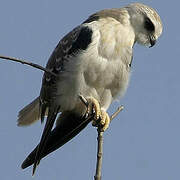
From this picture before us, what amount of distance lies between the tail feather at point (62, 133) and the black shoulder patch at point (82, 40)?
87cm

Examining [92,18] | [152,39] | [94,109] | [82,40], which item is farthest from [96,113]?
[152,39]

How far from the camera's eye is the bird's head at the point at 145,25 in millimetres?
6344

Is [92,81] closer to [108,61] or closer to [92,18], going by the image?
[108,61]

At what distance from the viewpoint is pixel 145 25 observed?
6.39 m

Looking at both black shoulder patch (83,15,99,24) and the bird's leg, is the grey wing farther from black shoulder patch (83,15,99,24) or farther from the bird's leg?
the bird's leg

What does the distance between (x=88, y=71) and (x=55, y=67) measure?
0.49 metres

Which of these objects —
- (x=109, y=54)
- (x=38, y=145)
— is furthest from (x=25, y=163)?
(x=109, y=54)

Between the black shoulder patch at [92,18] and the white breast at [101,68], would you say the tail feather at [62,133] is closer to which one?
the white breast at [101,68]

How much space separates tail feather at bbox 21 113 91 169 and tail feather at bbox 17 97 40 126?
1.34ft

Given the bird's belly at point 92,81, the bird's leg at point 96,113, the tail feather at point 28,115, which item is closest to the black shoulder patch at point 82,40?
the bird's belly at point 92,81

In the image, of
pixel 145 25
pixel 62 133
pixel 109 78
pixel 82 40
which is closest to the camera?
pixel 82 40

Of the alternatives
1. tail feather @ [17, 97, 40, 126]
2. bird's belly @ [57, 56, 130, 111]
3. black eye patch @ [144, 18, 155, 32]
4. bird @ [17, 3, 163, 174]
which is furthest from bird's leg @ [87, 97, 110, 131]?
black eye patch @ [144, 18, 155, 32]

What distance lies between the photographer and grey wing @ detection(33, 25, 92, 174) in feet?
19.1

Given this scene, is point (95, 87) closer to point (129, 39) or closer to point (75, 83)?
point (75, 83)
